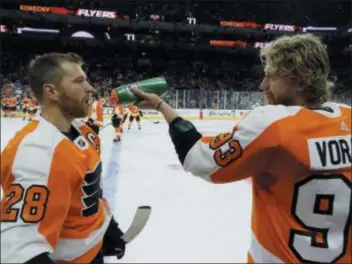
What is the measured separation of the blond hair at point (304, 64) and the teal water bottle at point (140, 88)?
34 centimetres

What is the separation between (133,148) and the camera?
6805mm

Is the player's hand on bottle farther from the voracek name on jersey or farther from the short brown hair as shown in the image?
the voracek name on jersey

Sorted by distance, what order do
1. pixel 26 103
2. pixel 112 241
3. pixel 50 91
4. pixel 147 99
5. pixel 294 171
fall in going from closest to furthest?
pixel 294 171 < pixel 147 99 < pixel 50 91 < pixel 112 241 < pixel 26 103

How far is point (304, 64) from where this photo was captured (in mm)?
884

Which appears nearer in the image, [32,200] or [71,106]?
[32,200]

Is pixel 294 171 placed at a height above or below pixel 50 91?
below

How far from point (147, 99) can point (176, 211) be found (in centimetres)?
239

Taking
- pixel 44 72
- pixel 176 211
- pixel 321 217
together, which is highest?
pixel 44 72

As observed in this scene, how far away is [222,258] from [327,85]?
1.75 meters

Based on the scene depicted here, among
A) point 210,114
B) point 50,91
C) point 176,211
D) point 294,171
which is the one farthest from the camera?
point 210,114

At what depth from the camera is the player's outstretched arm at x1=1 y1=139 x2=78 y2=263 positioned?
90 centimetres

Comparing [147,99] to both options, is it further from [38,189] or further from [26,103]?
[26,103]

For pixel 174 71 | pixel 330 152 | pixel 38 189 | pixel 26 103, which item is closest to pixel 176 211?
pixel 38 189

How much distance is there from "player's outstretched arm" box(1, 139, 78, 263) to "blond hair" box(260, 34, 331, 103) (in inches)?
22.7
